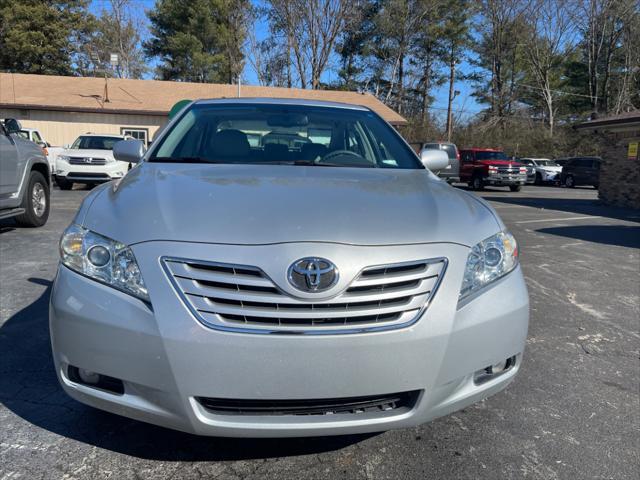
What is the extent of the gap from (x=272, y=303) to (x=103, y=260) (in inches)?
27.5

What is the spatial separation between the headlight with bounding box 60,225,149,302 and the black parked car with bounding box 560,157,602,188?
27.2m

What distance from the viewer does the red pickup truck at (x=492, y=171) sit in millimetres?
A: 20906

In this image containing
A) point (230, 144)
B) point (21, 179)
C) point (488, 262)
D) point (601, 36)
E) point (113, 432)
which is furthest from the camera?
point (601, 36)

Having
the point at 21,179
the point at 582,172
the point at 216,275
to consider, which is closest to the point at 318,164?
the point at 216,275

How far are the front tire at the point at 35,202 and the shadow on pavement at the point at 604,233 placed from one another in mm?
8388

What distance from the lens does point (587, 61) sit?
41.2 metres

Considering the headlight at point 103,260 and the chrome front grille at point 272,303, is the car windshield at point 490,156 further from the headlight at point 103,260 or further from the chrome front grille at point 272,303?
the headlight at point 103,260

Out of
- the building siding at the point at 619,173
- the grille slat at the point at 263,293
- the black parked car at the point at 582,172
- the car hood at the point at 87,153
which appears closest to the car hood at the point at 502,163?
the building siding at the point at 619,173

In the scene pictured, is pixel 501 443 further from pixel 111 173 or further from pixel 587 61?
pixel 587 61

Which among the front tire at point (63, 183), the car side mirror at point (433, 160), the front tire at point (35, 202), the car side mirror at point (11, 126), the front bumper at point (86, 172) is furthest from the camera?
the front tire at point (63, 183)

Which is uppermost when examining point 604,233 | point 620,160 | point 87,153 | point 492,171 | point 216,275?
point 620,160

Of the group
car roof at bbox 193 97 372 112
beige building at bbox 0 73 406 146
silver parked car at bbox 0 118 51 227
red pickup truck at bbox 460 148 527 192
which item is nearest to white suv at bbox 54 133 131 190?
silver parked car at bbox 0 118 51 227

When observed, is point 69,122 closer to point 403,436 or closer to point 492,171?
point 492,171

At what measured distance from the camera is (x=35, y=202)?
307 inches
